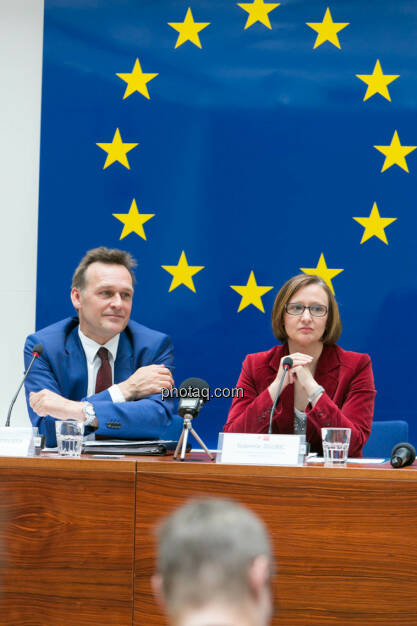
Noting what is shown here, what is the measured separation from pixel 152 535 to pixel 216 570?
153 cm

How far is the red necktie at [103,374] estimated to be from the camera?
10.2ft

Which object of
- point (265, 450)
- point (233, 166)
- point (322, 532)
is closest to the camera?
point (322, 532)

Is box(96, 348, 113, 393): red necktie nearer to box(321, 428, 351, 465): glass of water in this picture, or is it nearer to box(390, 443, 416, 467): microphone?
box(321, 428, 351, 465): glass of water

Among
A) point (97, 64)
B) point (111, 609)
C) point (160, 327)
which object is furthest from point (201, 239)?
point (111, 609)

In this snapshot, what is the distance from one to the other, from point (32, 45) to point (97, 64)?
15.0 inches

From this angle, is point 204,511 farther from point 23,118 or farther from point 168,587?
point 23,118

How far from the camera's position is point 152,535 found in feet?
7.12

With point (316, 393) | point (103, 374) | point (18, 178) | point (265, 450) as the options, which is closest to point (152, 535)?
point (265, 450)

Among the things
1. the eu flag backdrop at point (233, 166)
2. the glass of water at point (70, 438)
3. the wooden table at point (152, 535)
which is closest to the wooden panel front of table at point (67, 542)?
the wooden table at point (152, 535)

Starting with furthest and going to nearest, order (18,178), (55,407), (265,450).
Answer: (18,178) < (55,407) < (265,450)

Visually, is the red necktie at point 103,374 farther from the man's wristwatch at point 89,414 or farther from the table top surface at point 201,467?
the table top surface at point 201,467

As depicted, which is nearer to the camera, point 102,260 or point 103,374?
point 103,374

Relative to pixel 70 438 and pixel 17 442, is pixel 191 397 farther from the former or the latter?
pixel 17 442

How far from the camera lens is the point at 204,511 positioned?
729 millimetres
